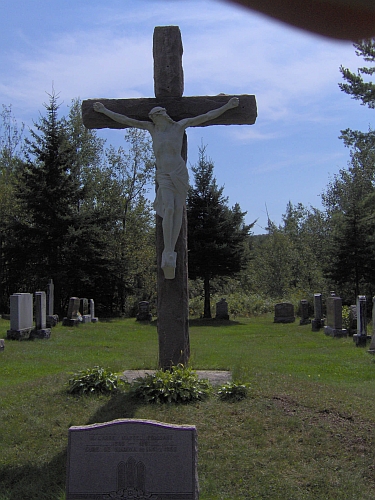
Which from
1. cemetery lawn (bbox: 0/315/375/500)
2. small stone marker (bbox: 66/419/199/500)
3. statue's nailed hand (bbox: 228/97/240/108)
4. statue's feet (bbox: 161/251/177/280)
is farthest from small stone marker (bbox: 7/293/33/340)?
small stone marker (bbox: 66/419/199/500)

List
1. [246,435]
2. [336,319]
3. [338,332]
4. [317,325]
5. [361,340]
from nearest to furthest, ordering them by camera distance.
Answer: [246,435] < [361,340] < [338,332] < [336,319] < [317,325]

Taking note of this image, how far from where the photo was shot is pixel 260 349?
14.7 meters

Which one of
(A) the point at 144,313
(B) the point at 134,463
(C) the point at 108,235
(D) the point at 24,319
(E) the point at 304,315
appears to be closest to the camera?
(B) the point at 134,463

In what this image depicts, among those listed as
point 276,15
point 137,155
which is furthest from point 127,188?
point 276,15

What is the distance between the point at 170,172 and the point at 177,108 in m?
0.93

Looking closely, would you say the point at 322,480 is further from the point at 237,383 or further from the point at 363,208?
the point at 363,208

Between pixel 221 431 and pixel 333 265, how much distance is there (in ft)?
68.2

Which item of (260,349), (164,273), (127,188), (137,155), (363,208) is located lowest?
(260,349)

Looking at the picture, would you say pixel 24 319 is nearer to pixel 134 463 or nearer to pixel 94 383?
pixel 94 383

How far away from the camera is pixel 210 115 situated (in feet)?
22.4

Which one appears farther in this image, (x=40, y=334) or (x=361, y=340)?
(x=40, y=334)

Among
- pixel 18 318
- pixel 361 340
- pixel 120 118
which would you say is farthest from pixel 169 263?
pixel 18 318

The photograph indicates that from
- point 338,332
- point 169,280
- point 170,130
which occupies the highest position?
point 170,130

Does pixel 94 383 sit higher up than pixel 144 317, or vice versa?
pixel 94 383
